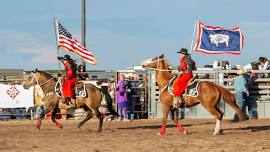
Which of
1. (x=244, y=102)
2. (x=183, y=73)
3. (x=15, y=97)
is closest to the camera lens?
(x=183, y=73)

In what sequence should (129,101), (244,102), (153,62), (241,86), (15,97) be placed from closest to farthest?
(153,62) < (241,86) < (244,102) < (129,101) < (15,97)

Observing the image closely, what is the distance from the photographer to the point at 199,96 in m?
16.8

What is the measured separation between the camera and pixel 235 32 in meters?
24.7

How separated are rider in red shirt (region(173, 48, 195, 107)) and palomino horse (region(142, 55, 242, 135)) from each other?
26cm

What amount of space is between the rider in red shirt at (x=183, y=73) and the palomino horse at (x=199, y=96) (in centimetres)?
26

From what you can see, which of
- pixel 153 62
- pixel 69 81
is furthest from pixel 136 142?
pixel 69 81

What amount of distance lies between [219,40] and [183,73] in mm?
8212

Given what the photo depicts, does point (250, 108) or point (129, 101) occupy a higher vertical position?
point (129, 101)

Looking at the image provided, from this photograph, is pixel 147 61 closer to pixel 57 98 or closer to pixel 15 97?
pixel 57 98

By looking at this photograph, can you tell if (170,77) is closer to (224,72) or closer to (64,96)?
(64,96)

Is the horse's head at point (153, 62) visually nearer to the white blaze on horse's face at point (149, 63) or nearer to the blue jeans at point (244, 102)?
the white blaze on horse's face at point (149, 63)

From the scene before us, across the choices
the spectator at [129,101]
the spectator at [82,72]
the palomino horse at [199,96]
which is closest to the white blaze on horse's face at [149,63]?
the palomino horse at [199,96]

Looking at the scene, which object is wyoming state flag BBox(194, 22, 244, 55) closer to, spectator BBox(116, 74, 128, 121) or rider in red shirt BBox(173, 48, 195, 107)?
spectator BBox(116, 74, 128, 121)

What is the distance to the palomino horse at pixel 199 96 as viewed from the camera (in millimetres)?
16766
